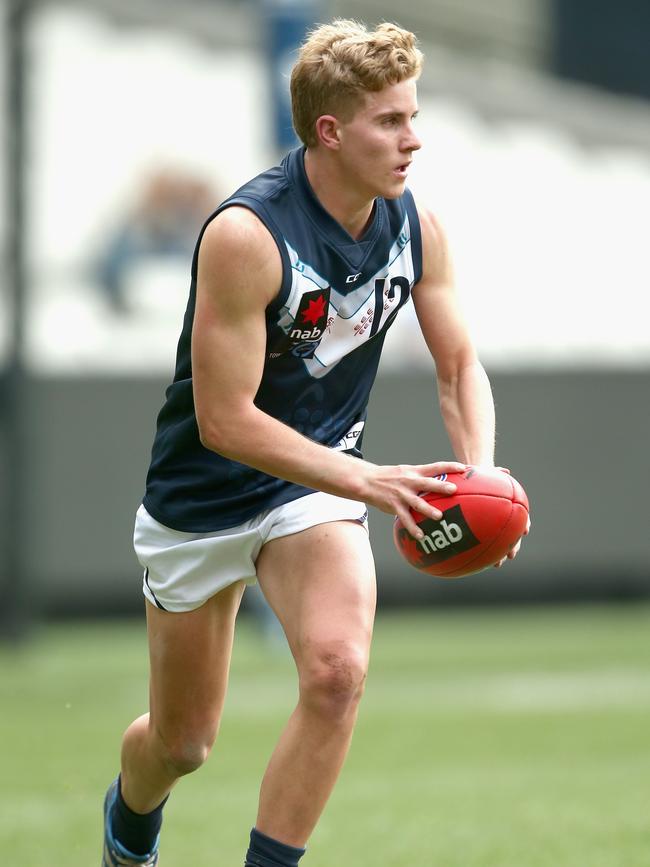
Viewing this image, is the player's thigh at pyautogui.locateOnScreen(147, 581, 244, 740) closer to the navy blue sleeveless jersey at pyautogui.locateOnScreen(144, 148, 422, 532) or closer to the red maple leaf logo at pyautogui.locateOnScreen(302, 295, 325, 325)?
the navy blue sleeveless jersey at pyautogui.locateOnScreen(144, 148, 422, 532)

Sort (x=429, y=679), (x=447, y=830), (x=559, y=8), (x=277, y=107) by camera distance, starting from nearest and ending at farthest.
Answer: (x=447, y=830), (x=429, y=679), (x=277, y=107), (x=559, y=8)

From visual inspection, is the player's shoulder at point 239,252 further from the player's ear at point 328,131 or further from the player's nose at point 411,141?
the player's nose at point 411,141

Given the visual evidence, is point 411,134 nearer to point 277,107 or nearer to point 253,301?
point 253,301

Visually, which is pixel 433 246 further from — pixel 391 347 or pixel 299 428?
pixel 391 347

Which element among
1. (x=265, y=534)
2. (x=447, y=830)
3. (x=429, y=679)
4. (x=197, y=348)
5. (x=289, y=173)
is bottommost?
(x=429, y=679)

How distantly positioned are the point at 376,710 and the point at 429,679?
4.89ft

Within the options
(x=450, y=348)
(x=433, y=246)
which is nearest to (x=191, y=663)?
(x=450, y=348)

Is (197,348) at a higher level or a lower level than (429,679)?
higher

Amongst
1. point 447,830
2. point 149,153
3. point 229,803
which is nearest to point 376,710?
point 229,803

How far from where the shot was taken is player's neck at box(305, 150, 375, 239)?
16.2 feet

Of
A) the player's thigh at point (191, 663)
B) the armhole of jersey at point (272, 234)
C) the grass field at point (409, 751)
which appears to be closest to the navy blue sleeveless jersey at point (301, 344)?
the armhole of jersey at point (272, 234)

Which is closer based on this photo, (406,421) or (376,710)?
(376,710)

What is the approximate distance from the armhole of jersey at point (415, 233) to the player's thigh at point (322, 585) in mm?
771

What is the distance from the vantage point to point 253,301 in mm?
4715
